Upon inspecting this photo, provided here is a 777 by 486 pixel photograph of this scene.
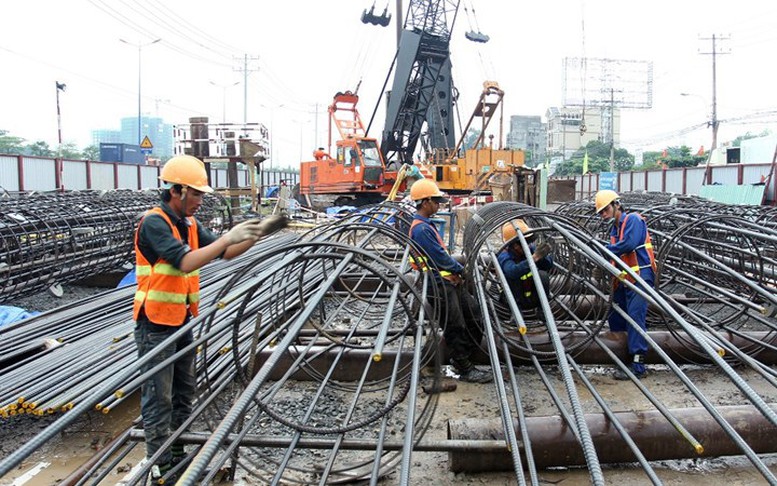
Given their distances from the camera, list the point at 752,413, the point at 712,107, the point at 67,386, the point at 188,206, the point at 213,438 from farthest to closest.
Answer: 1. the point at 712,107
2. the point at 67,386
3. the point at 752,413
4. the point at 188,206
5. the point at 213,438

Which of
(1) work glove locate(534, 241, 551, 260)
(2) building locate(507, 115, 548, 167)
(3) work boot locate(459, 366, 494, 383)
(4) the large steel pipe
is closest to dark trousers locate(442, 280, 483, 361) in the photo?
(3) work boot locate(459, 366, 494, 383)

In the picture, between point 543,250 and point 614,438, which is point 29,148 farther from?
point 614,438

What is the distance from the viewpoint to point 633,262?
502cm

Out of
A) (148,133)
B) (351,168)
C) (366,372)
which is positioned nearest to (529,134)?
(148,133)

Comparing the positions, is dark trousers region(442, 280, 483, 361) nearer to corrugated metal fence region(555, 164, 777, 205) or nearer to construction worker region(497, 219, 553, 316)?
construction worker region(497, 219, 553, 316)

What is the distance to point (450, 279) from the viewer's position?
15.7ft

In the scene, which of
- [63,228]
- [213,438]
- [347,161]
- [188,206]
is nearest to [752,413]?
[213,438]

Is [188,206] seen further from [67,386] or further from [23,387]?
[23,387]

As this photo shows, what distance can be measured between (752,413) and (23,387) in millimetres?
4843

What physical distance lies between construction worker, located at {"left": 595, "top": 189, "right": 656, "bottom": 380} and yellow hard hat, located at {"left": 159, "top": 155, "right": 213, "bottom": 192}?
140 inches

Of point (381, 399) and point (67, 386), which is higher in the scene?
point (67, 386)

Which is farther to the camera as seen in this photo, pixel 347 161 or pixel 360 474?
pixel 347 161

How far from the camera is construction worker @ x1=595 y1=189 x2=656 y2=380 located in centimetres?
479

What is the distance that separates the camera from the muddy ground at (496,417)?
10.9ft
